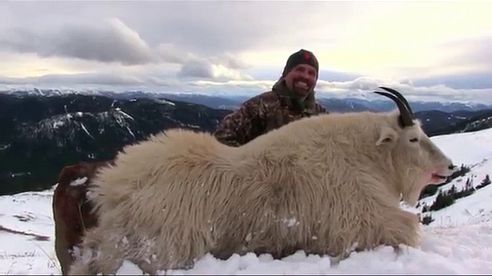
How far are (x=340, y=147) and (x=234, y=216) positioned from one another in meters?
1.29

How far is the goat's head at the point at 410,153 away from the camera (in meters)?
5.52

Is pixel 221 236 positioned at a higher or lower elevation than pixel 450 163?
lower

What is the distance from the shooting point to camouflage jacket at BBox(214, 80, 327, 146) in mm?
7078

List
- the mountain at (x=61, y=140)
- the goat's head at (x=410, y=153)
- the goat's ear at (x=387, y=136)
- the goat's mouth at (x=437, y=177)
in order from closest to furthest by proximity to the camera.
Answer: the goat's ear at (x=387, y=136) → the goat's head at (x=410, y=153) → the goat's mouth at (x=437, y=177) → the mountain at (x=61, y=140)

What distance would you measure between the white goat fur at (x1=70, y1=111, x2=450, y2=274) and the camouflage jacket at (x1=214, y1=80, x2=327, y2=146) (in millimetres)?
1691

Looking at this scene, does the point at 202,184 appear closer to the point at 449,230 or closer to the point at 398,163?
the point at 398,163

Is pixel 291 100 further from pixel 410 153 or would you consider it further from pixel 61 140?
pixel 61 140

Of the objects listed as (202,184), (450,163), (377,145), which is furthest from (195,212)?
(450,163)

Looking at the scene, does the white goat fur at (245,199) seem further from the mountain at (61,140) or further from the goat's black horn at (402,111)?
the mountain at (61,140)

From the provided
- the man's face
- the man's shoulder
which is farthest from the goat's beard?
the man's shoulder

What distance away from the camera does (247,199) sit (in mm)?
4727

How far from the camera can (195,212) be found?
4.68 meters

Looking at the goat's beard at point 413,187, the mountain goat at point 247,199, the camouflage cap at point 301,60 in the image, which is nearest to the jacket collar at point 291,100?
the camouflage cap at point 301,60

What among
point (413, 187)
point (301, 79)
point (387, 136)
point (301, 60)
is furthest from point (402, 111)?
point (301, 60)
